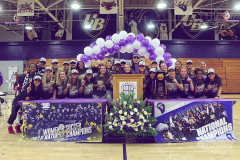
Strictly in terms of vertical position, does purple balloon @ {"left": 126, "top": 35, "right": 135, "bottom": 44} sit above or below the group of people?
above

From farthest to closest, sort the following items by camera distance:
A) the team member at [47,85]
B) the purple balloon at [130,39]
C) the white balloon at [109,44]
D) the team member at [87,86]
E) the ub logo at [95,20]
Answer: the ub logo at [95,20] < the white balloon at [109,44] < the purple balloon at [130,39] < the team member at [87,86] < the team member at [47,85]

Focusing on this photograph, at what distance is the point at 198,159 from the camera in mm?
2547

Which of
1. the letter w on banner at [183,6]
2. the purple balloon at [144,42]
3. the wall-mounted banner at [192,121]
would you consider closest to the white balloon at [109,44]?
the purple balloon at [144,42]

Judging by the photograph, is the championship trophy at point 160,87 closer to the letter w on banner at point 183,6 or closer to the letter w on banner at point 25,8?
the letter w on banner at point 183,6

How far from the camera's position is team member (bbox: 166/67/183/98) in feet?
12.2

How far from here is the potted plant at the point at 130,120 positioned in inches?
123

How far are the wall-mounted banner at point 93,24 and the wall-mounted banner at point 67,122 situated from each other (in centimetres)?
1038

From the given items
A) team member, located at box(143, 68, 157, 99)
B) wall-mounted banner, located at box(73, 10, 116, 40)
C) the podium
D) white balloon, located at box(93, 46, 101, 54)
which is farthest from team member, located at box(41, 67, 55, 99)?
wall-mounted banner, located at box(73, 10, 116, 40)

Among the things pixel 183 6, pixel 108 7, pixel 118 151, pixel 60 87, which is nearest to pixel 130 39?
pixel 60 87

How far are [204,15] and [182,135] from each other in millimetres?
11826

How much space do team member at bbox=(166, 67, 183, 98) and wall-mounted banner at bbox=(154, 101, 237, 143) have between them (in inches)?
18.6

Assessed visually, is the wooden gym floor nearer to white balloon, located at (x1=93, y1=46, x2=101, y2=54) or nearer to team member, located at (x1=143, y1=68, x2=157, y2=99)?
team member, located at (x1=143, y1=68, x2=157, y2=99)

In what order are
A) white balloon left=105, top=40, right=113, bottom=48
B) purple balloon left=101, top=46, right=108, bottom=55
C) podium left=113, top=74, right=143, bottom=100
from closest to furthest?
podium left=113, top=74, right=143, bottom=100, white balloon left=105, top=40, right=113, bottom=48, purple balloon left=101, top=46, right=108, bottom=55

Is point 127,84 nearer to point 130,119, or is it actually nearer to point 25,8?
point 130,119
